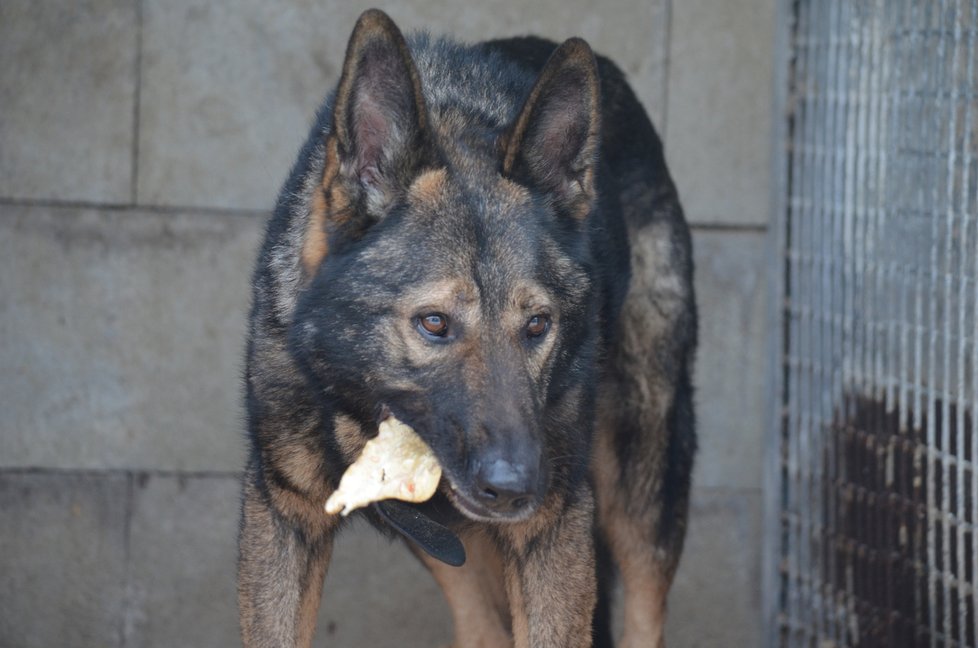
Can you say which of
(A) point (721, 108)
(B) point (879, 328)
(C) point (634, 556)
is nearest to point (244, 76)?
(A) point (721, 108)

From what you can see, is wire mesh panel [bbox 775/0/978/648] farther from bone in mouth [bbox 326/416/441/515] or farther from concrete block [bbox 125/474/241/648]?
concrete block [bbox 125/474/241/648]

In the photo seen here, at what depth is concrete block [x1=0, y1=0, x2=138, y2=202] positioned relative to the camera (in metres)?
5.77

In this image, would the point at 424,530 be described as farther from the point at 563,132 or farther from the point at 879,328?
the point at 879,328

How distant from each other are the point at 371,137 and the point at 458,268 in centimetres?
46

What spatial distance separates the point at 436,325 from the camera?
3670mm

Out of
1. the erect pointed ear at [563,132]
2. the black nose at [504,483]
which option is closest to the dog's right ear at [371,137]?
the erect pointed ear at [563,132]

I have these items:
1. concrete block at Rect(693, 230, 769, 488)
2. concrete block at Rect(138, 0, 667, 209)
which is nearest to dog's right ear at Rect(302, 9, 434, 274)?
concrete block at Rect(138, 0, 667, 209)

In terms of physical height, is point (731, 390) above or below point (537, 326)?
below

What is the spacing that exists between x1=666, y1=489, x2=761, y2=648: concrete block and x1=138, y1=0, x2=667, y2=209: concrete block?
2.26m

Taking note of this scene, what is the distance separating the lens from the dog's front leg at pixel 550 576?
Result: 4152 mm

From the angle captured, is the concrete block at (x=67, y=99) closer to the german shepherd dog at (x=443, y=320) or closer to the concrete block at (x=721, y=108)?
the german shepherd dog at (x=443, y=320)

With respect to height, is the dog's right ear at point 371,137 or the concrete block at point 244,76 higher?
the concrete block at point 244,76

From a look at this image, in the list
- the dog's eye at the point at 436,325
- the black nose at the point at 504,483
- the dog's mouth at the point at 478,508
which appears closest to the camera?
the black nose at the point at 504,483

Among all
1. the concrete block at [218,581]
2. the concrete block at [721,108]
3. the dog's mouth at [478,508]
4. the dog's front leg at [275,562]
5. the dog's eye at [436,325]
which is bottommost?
the concrete block at [218,581]
